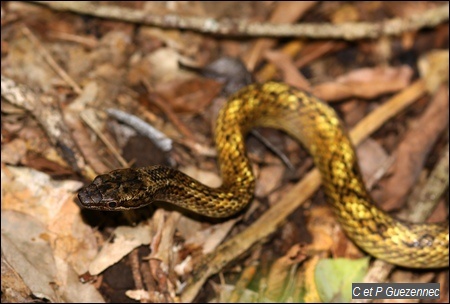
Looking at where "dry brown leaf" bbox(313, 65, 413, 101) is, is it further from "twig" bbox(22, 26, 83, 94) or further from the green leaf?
"twig" bbox(22, 26, 83, 94)

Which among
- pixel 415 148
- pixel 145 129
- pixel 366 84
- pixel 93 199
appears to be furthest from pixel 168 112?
pixel 415 148

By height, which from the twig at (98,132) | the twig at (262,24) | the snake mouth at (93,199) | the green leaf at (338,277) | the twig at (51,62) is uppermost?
the twig at (262,24)

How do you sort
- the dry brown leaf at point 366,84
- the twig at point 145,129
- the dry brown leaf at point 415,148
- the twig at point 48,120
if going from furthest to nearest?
1. the dry brown leaf at point 366,84
2. the dry brown leaf at point 415,148
3. the twig at point 145,129
4. the twig at point 48,120

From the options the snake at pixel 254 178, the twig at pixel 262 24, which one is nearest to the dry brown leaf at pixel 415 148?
the snake at pixel 254 178

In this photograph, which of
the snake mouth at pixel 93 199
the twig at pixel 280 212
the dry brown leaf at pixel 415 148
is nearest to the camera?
the snake mouth at pixel 93 199

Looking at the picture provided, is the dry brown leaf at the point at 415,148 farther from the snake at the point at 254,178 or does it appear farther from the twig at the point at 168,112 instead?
the twig at the point at 168,112

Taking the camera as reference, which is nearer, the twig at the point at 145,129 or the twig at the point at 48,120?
the twig at the point at 48,120
